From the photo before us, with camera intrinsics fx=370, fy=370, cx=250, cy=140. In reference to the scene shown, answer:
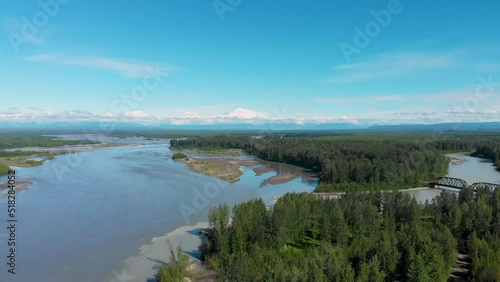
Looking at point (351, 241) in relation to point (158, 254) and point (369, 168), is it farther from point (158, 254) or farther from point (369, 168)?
point (369, 168)

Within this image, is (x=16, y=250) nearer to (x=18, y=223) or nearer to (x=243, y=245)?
(x=18, y=223)

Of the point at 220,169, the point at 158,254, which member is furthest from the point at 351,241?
the point at 220,169

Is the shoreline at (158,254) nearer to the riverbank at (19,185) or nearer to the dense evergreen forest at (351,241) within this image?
the dense evergreen forest at (351,241)

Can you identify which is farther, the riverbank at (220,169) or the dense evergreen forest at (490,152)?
the dense evergreen forest at (490,152)

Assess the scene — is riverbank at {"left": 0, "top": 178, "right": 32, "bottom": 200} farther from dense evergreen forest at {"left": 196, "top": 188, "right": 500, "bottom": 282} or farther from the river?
dense evergreen forest at {"left": 196, "top": 188, "right": 500, "bottom": 282}

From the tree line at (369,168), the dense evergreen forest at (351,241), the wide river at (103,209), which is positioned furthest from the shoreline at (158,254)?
the tree line at (369,168)

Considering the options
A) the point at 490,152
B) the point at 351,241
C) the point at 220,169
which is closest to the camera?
the point at 351,241
